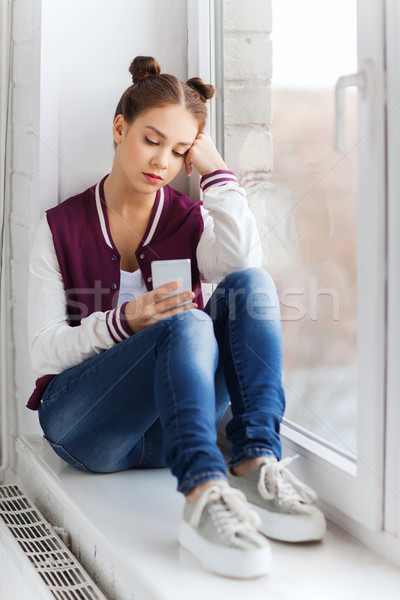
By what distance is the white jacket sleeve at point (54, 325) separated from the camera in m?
1.19

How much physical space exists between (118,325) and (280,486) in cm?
38

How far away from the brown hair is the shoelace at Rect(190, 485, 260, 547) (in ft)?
2.39

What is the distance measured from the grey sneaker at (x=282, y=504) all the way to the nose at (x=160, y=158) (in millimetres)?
584

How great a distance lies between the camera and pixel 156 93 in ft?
4.20

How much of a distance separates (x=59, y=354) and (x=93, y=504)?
0.90ft

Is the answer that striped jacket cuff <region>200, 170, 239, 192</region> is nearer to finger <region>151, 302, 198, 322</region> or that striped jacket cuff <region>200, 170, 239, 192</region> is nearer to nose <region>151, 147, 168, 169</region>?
nose <region>151, 147, 168, 169</region>

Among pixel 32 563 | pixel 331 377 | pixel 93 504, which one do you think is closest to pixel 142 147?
pixel 331 377

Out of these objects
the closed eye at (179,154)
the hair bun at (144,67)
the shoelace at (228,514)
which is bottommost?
the shoelace at (228,514)

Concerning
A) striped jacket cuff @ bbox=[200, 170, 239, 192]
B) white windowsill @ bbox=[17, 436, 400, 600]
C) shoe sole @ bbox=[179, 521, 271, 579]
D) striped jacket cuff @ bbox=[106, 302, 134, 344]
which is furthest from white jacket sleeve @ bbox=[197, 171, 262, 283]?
shoe sole @ bbox=[179, 521, 271, 579]

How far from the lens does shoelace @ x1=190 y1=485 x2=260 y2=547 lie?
0.92 metres

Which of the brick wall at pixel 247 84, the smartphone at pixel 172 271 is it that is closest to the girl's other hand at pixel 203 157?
the brick wall at pixel 247 84

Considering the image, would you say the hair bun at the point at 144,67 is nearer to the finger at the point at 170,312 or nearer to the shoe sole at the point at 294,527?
the finger at the point at 170,312

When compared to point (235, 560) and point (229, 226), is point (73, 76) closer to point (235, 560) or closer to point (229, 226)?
point (229, 226)

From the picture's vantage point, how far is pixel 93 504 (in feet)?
3.92
